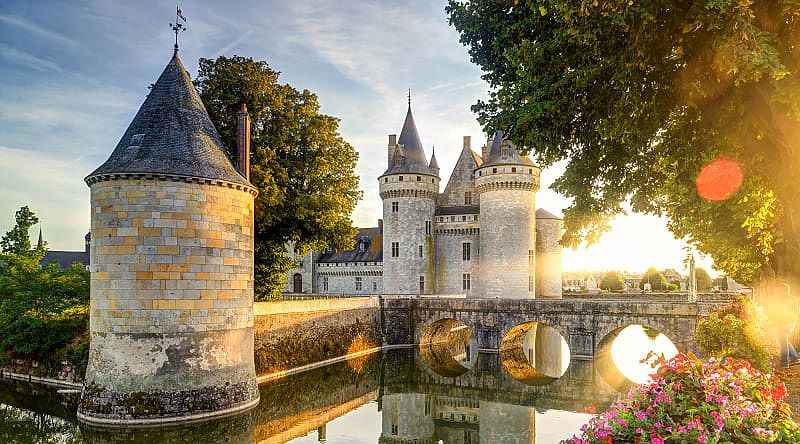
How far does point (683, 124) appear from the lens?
8.67 meters

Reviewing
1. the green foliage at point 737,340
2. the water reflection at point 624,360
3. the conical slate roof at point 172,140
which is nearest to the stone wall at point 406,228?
the water reflection at point 624,360

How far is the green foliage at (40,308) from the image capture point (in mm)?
17938

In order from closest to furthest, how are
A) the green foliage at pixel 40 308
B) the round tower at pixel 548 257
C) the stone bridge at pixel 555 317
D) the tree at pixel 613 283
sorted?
the green foliage at pixel 40 308 → the stone bridge at pixel 555 317 → the round tower at pixel 548 257 → the tree at pixel 613 283

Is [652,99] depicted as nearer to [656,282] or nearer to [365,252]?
[365,252]

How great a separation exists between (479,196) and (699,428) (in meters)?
32.2

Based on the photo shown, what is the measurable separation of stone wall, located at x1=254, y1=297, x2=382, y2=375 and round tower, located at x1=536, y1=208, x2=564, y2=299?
1493 cm

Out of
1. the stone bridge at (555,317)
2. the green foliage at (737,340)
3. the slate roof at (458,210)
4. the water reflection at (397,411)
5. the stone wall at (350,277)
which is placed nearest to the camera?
the green foliage at (737,340)

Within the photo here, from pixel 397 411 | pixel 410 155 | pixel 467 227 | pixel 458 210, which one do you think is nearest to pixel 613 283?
pixel 467 227

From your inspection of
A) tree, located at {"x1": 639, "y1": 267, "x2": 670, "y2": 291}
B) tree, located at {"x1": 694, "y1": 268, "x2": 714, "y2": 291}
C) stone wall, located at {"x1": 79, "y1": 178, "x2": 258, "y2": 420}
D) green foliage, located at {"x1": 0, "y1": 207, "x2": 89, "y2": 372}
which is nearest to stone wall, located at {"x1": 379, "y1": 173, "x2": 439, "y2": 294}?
green foliage, located at {"x1": 0, "y1": 207, "x2": 89, "y2": 372}

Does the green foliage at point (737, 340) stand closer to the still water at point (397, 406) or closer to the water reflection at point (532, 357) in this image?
the still water at point (397, 406)

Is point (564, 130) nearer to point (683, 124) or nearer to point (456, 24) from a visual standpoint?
point (683, 124)

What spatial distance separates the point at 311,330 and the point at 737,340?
48.5 feet

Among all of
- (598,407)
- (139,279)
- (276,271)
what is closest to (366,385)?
(276,271)

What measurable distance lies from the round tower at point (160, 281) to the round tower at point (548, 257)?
27.3 m
